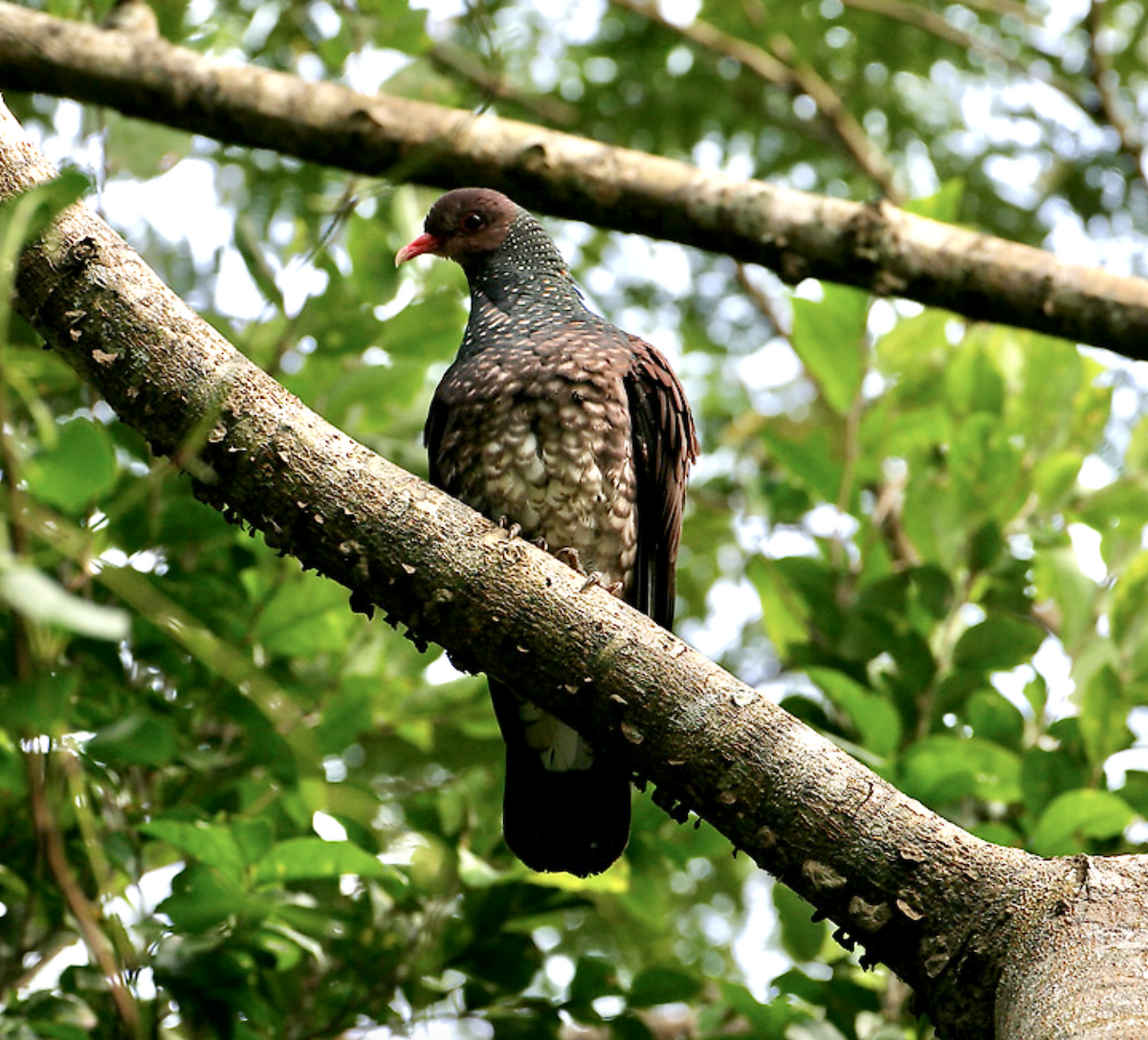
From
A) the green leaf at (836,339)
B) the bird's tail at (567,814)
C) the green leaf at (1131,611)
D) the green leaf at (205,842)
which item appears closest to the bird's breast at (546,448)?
the bird's tail at (567,814)

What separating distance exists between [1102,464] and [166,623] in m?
3.21

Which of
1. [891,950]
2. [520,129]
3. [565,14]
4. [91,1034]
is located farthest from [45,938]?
[565,14]

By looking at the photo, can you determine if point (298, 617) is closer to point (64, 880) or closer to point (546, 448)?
point (546, 448)

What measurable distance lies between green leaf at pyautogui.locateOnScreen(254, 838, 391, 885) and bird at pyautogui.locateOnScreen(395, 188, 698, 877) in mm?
545

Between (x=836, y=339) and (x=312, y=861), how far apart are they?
Result: 2050 mm

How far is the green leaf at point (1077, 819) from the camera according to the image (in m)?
2.81

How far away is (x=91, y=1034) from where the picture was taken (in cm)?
255

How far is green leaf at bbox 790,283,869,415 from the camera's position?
3744 millimetres

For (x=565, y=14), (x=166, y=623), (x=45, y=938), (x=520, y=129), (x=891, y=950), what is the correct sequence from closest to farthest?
(x=166, y=623) < (x=891, y=950) < (x=45, y=938) < (x=520, y=129) < (x=565, y=14)

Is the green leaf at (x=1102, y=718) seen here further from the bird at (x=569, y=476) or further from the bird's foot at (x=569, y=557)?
the bird's foot at (x=569, y=557)

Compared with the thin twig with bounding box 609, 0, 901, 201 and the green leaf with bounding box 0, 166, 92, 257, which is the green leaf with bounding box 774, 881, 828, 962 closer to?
the green leaf with bounding box 0, 166, 92, 257

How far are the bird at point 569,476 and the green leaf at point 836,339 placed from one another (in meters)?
0.56

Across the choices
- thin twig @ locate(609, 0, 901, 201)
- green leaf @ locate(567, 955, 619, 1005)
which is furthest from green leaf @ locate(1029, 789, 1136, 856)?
thin twig @ locate(609, 0, 901, 201)

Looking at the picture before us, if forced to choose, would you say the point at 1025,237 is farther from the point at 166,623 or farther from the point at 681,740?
the point at 166,623
